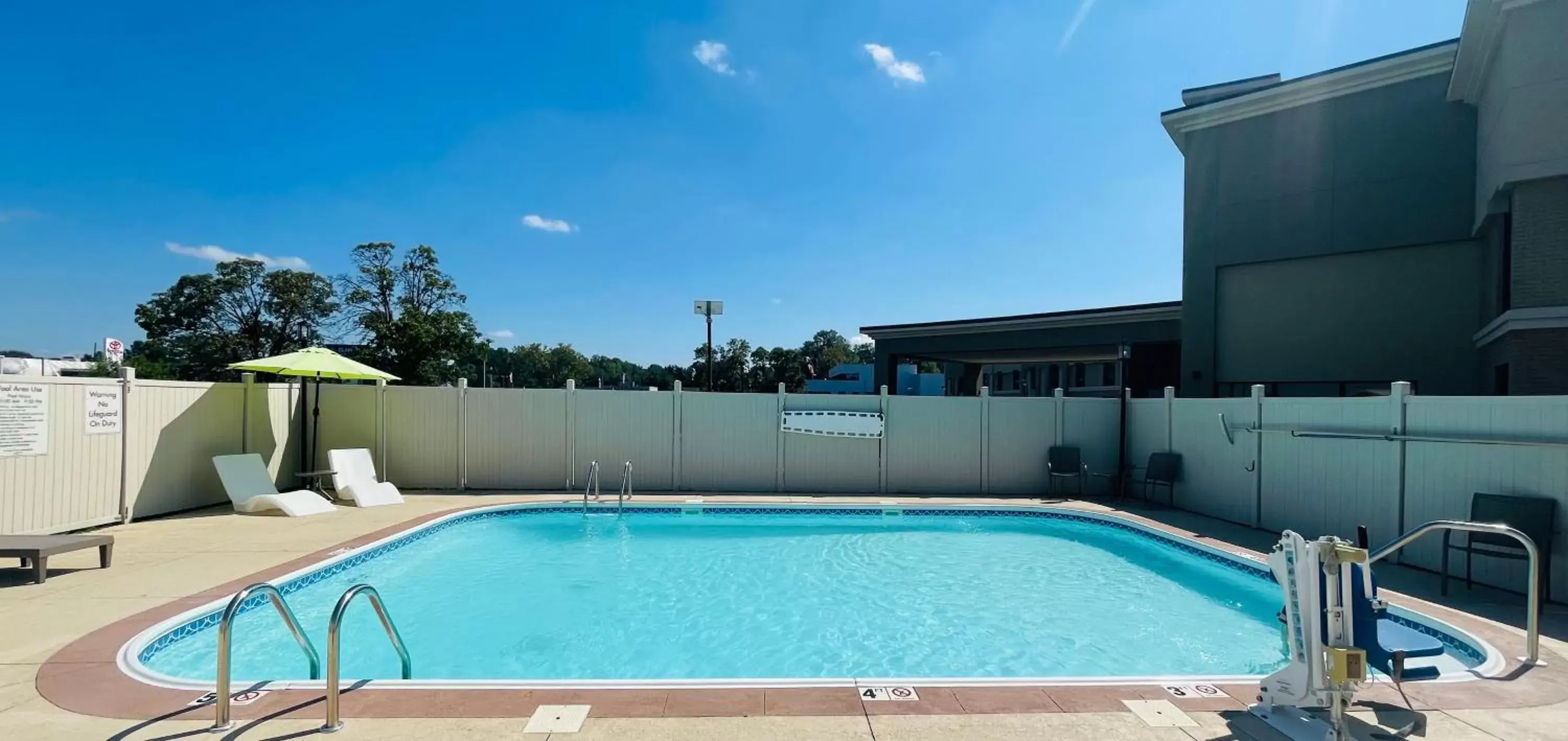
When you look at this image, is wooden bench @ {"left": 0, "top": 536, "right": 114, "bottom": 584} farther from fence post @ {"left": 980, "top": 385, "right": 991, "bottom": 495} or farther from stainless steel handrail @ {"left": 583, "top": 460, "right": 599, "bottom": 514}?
fence post @ {"left": 980, "top": 385, "right": 991, "bottom": 495}

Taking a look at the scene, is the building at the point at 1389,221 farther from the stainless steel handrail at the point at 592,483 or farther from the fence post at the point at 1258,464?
the stainless steel handrail at the point at 592,483

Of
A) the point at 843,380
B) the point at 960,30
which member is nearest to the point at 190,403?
the point at 960,30

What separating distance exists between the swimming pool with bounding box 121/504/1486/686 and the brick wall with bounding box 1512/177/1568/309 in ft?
20.0

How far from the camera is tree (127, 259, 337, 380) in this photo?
33312mm

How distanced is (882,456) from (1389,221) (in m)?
10.5

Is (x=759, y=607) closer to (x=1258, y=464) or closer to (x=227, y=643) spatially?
(x=227, y=643)

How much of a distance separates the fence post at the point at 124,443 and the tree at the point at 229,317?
30.6m

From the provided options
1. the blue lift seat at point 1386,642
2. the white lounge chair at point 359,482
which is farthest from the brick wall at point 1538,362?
the white lounge chair at point 359,482

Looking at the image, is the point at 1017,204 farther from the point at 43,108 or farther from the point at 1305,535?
the point at 43,108

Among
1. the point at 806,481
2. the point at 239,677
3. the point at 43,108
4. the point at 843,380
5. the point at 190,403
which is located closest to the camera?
the point at 239,677

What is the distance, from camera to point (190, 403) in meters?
8.73

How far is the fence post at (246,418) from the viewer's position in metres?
9.55

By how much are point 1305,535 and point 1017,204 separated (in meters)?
8.53

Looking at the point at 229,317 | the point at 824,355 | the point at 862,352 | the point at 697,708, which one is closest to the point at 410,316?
the point at 229,317
